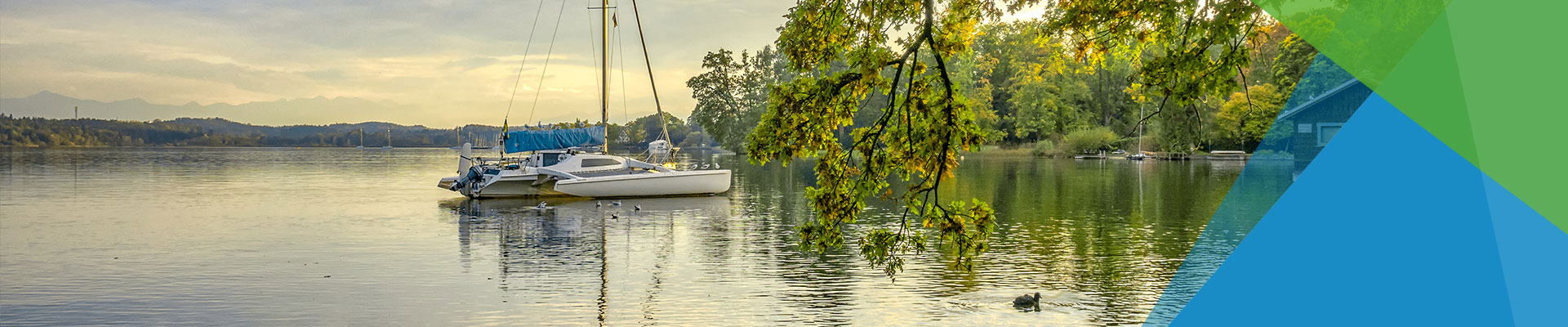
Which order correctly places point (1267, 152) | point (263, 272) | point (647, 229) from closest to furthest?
point (263, 272)
point (647, 229)
point (1267, 152)

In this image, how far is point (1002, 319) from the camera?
12.6 m

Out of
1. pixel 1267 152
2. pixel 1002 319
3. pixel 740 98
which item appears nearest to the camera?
pixel 1002 319

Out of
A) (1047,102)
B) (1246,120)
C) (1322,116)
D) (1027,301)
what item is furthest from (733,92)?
(1027,301)

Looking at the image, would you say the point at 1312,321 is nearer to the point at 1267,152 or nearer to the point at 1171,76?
the point at 1171,76

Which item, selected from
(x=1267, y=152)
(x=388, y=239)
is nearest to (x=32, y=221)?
(x=388, y=239)

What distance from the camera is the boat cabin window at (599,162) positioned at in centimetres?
3578

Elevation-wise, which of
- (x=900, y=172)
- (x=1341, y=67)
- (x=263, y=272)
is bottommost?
(x=263, y=272)

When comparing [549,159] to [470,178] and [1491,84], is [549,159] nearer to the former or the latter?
[470,178]

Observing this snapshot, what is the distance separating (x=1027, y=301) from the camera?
13.2 m

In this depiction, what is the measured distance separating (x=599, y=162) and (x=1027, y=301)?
80.6ft

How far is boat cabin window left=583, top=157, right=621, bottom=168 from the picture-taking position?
1409 inches

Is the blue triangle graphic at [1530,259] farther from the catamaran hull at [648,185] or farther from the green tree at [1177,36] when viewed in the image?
the catamaran hull at [648,185]

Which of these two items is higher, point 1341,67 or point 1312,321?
point 1341,67

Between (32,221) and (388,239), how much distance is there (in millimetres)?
11256
